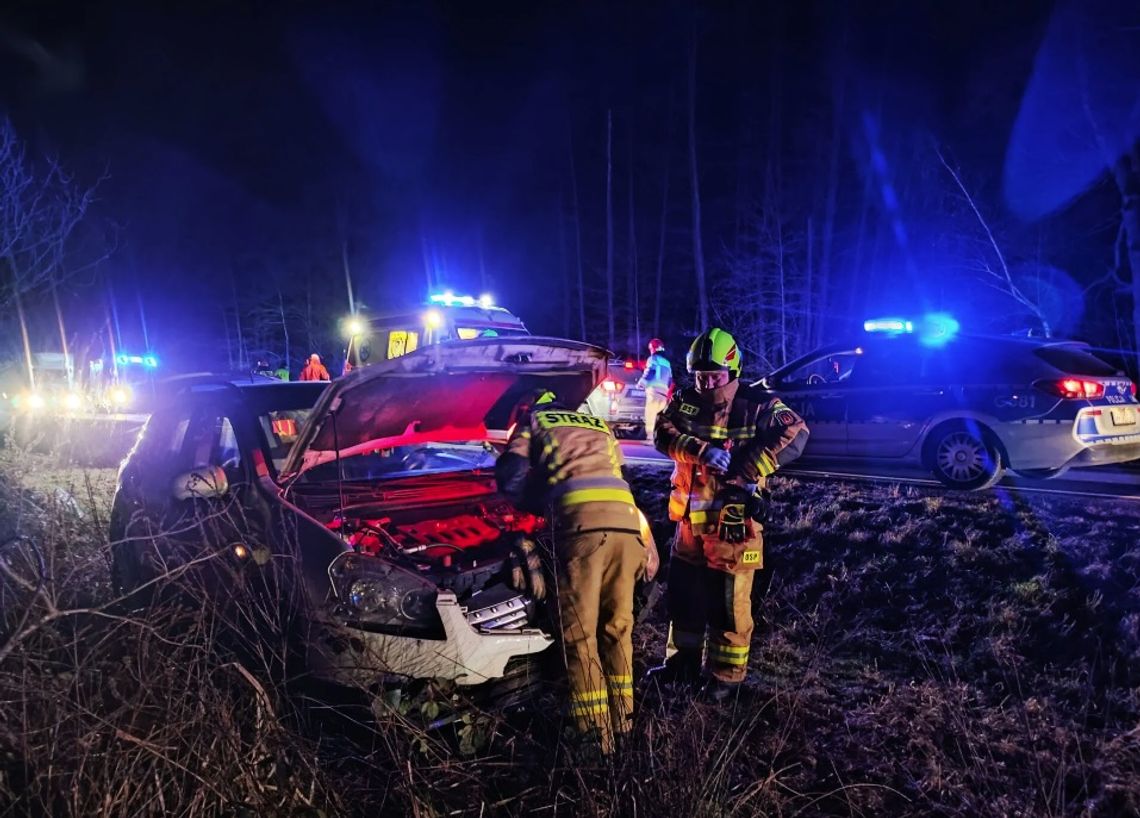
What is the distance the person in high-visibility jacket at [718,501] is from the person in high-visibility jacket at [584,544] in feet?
1.77

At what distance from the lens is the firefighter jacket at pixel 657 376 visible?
10172 mm

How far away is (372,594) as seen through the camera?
2.82m

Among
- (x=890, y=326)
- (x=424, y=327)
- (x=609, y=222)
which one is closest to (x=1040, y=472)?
(x=890, y=326)

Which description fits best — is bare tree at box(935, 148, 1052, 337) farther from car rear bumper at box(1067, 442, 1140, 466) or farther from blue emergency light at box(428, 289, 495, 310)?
blue emergency light at box(428, 289, 495, 310)

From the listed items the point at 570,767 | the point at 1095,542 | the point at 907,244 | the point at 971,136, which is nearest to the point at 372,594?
the point at 570,767

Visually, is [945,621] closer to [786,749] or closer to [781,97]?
[786,749]

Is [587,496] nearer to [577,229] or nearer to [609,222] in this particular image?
[609,222]

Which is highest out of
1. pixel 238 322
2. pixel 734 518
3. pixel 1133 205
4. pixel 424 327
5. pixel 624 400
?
pixel 238 322

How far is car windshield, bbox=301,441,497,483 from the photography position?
4254 millimetres

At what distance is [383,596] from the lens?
2822 millimetres

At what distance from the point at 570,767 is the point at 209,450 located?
10.9 ft

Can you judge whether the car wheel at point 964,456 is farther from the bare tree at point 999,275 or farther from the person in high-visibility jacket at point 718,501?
the bare tree at point 999,275

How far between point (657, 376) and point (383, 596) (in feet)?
25.3

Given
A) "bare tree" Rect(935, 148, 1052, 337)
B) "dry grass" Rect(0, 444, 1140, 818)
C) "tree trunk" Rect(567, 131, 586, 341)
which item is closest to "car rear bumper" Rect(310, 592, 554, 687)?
"dry grass" Rect(0, 444, 1140, 818)
